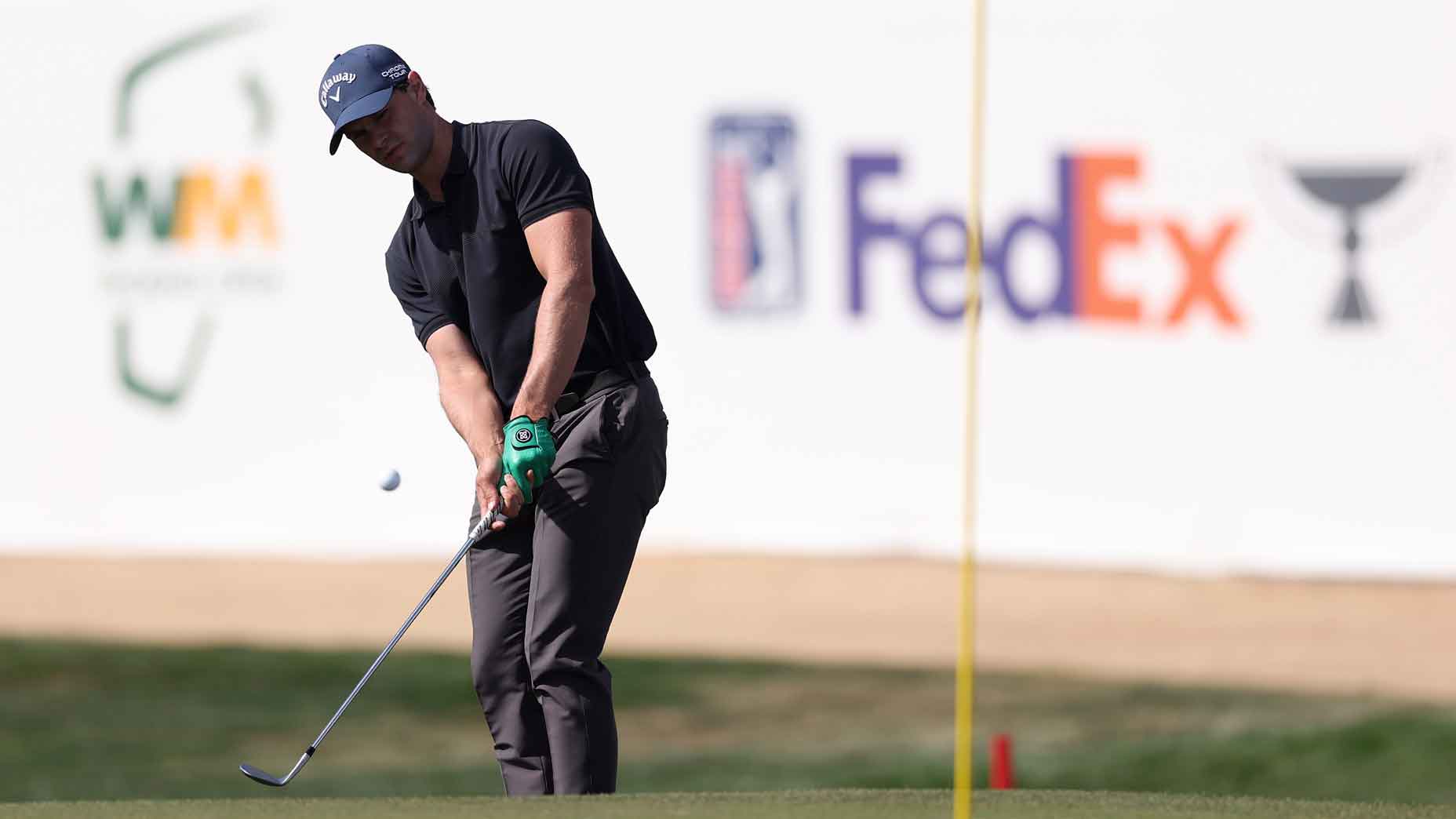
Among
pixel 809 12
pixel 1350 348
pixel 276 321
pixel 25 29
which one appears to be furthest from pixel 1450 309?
pixel 25 29

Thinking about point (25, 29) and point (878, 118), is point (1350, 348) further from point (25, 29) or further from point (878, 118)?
point (25, 29)

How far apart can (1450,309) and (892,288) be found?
9.69 ft

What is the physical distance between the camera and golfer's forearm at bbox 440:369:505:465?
16.8ft

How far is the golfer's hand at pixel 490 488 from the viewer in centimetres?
495

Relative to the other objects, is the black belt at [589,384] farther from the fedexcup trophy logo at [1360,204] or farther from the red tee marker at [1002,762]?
the fedexcup trophy logo at [1360,204]

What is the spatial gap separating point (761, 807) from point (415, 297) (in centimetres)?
161

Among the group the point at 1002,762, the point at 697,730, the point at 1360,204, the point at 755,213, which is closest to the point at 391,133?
the point at 1002,762

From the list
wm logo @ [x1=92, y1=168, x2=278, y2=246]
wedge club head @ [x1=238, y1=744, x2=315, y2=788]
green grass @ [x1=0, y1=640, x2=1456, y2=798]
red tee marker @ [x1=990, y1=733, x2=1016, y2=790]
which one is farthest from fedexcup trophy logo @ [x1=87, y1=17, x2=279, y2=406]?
wedge club head @ [x1=238, y1=744, x2=315, y2=788]

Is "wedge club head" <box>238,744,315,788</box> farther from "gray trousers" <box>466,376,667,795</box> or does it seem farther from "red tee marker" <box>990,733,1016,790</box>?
"red tee marker" <box>990,733,1016,790</box>

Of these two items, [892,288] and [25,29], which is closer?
[892,288]

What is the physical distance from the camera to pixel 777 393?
554 inches

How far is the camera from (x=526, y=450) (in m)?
4.83

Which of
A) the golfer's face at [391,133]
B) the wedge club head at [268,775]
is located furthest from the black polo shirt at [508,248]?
the wedge club head at [268,775]

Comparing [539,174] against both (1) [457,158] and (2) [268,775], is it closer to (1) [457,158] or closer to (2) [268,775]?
(1) [457,158]
